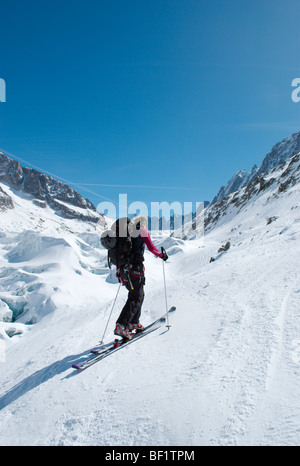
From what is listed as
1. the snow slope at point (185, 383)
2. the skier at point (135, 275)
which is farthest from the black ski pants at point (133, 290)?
the snow slope at point (185, 383)

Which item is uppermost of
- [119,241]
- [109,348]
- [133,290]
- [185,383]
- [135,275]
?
[119,241]

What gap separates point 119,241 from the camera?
17.3ft

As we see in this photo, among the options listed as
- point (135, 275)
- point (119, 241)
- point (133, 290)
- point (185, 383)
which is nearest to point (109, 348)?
point (133, 290)

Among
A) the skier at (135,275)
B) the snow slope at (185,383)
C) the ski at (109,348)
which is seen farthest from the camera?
the skier at (135,275)

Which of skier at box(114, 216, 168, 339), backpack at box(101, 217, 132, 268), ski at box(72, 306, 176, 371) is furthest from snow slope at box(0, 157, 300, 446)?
backpack at box(101, 217, 132, 268)

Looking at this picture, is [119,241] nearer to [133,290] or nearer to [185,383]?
[133,290]

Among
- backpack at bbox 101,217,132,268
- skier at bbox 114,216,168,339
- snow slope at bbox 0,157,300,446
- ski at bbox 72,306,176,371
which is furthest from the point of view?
skier at bbox 114,216,168,339

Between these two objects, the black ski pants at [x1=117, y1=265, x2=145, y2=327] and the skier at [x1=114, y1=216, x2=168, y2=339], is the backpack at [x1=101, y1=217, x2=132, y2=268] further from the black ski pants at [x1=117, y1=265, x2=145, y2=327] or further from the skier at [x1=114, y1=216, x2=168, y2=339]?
the black ski pants at [x1=117, y1=265, x2=145, y2=327]

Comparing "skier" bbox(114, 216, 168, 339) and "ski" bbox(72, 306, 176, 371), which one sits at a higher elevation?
"skier" bbox(114, 216, 168, 339)

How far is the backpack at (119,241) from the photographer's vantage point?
17.2 ft

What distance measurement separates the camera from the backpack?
523 cm

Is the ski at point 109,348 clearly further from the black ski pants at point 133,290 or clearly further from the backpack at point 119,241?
the backpack at point 119,241

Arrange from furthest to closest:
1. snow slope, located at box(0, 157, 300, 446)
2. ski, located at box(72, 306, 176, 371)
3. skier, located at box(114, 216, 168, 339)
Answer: skier, located at box(114, 216, 168, 339)
ski, located at box(72, 306, 176, 371)
snow slope, located at box(0, 157, 300, 446)

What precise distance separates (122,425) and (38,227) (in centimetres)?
16339
